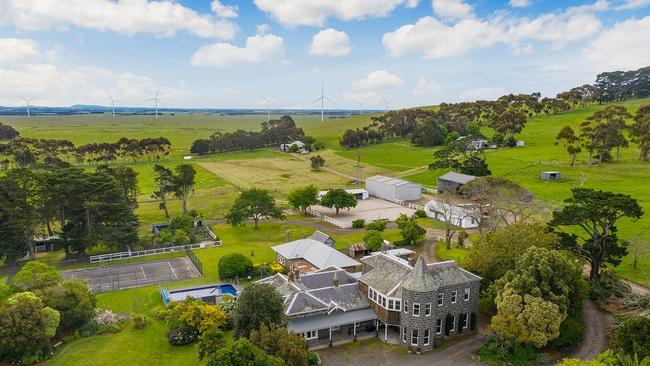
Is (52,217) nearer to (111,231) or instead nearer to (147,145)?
(111,231)

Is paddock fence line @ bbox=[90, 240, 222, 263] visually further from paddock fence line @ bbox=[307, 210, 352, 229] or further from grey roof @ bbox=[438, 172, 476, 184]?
grey roof @ bbox=[438, 172, 476, 184]

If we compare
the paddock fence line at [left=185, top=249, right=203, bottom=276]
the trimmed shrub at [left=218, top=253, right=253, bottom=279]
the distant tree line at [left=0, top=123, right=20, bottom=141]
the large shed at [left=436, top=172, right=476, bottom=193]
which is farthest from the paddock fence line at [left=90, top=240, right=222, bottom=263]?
the distant tree line at [left=0, top=123, right=20, bottom=141]

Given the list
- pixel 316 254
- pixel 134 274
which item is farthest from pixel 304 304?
pixel 134 274

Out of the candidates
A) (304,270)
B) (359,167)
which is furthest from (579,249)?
(359,167)

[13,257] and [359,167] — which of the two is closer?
[13,257]

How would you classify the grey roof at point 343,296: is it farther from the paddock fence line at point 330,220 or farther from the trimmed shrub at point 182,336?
the paddock fence line at point 330,220

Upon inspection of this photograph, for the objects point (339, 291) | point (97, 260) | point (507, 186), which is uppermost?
point (507, 186)
